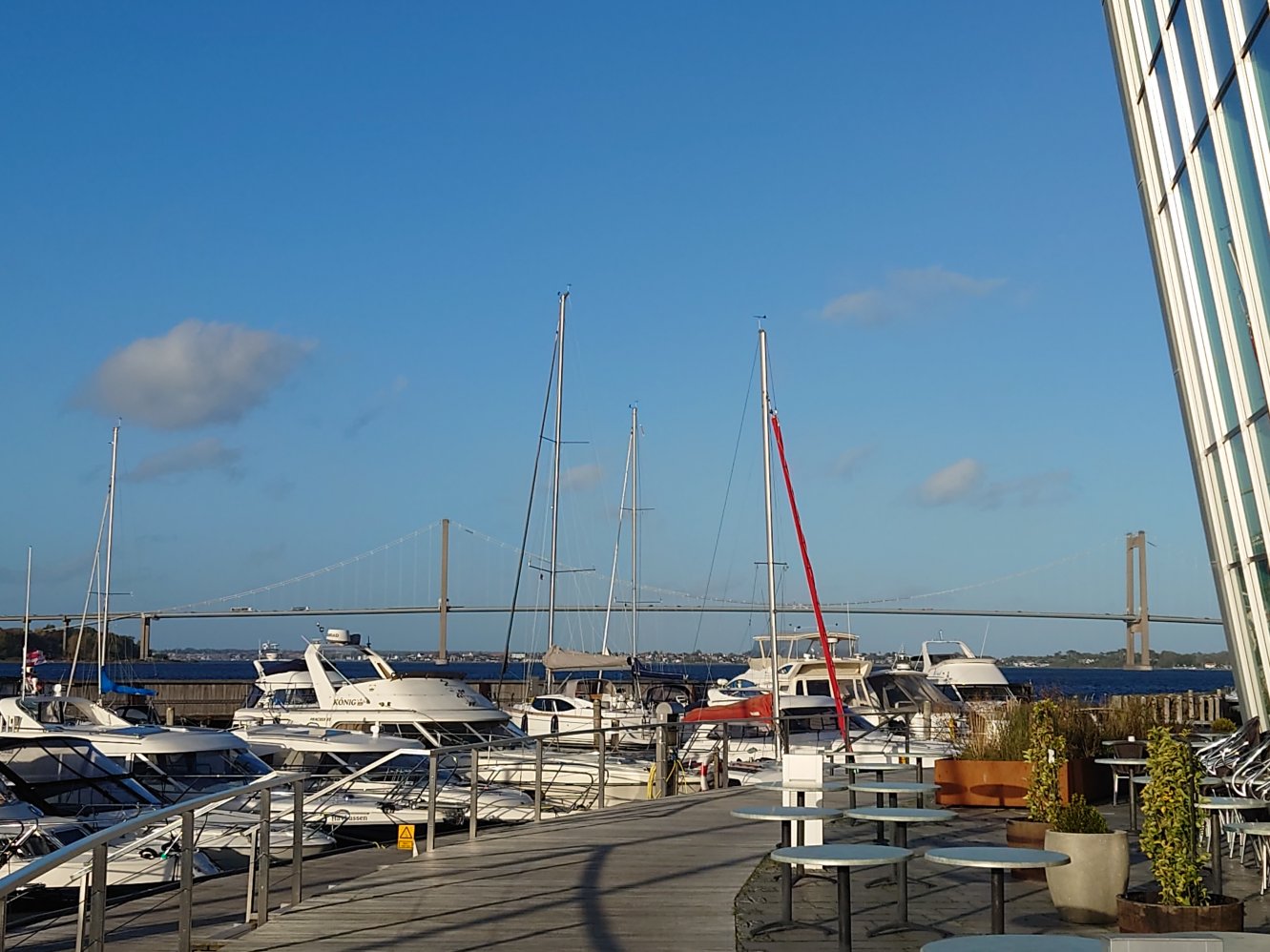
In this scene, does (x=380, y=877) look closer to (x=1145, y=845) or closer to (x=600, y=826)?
(x=600, y=826)

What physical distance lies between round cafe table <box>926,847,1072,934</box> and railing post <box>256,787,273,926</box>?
3.44 meters

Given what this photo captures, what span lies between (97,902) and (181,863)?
106 centimetres

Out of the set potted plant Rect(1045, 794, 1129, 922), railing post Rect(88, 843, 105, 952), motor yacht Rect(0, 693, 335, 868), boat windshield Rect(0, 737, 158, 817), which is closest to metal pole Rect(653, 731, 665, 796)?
motor yacht Rect(0, 693, 335, 868)

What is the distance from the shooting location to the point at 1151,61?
459 inches

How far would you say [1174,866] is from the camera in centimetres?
622

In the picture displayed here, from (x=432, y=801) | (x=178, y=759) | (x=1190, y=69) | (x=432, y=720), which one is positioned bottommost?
(x=432, y=801)

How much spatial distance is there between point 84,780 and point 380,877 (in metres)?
8.13

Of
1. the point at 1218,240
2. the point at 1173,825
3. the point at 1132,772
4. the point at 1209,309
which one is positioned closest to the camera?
the point at 1173,825

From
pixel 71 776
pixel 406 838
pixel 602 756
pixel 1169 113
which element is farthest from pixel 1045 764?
pixel 71 776

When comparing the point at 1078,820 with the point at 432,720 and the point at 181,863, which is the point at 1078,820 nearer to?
the point at 181,863

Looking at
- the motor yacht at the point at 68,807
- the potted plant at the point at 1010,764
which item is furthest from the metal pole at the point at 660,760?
the motor yacht at the point at 68,807

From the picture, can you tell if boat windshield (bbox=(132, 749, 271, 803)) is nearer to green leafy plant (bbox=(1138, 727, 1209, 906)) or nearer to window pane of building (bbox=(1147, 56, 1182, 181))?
window pane of building (bbox=(1147, 56, 1182, 181))

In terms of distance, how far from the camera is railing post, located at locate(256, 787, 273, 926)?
7.72 meters

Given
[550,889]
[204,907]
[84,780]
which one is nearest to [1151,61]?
[550,889]
